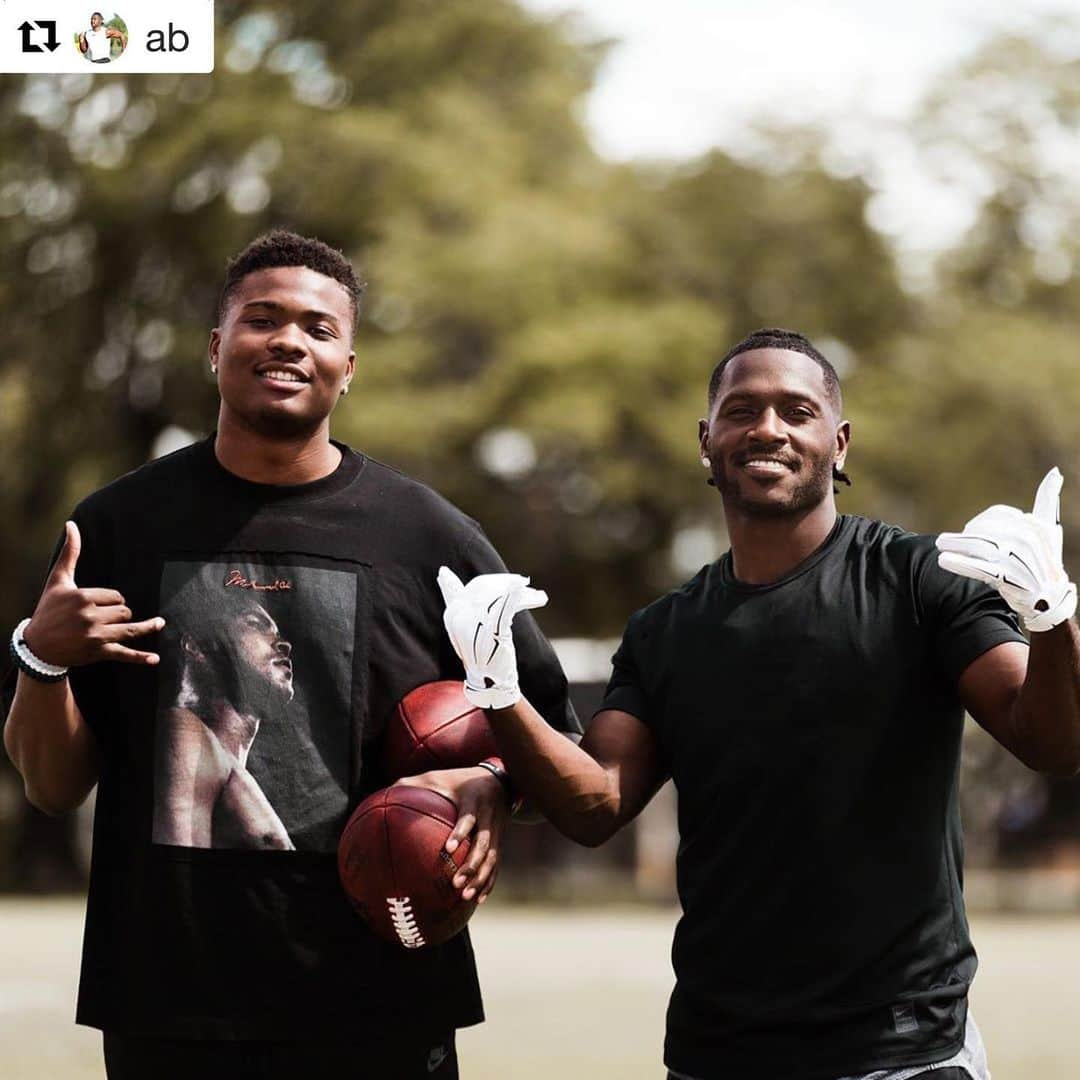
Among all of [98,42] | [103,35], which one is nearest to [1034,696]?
[103,35]

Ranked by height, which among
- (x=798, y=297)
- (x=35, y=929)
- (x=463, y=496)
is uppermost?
(x=798, y=297)

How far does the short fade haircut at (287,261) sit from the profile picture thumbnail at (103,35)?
33.6 feet

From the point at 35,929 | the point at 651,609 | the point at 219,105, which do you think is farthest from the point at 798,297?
the point at 651,609

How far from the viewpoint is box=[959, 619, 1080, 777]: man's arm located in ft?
11.6

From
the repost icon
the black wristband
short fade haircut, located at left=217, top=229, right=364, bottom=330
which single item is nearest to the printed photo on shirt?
the black wristband

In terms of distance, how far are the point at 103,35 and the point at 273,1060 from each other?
12748 millimetres

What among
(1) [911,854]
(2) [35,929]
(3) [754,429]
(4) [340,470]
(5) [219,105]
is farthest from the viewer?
(5) [219,105]

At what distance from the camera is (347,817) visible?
13.3 ft

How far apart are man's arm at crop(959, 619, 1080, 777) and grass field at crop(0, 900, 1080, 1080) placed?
21.7 feet

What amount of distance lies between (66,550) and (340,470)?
2.07ft

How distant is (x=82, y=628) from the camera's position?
3895 mm

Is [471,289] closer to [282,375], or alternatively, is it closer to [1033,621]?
[282,375]

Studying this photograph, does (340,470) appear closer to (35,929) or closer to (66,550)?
(66,550)

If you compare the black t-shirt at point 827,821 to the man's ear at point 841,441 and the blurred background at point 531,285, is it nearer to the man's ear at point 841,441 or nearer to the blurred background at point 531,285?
the man's ear at point 841,441
